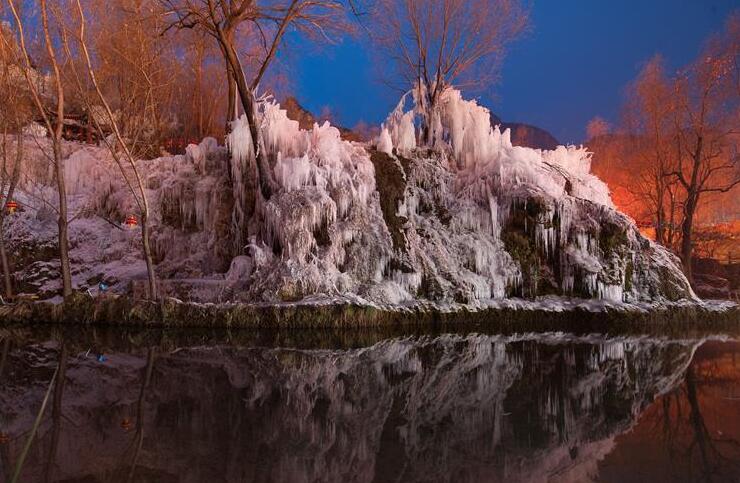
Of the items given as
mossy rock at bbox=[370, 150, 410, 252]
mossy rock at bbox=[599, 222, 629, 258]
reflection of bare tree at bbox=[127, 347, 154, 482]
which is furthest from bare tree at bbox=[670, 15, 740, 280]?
reflection of bare tree at bbox=[127, 347, 154, 482]

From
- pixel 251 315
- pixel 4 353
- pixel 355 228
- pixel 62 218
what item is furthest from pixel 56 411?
pixel 355 228

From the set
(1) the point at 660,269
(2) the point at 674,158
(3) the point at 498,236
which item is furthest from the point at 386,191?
(2) the point at 674,158

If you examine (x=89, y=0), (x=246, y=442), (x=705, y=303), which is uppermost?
(x=89, y=0)

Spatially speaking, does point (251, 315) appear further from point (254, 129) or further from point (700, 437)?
point (700, 437)

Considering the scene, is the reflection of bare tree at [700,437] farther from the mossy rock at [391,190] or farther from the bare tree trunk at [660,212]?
the bare tree trunk at [660,212]

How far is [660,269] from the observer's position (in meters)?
14.9

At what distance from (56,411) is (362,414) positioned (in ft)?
9.49

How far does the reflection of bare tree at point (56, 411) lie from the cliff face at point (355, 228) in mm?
5134

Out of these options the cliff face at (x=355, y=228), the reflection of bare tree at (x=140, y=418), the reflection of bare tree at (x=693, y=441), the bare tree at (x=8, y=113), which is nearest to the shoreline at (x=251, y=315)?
the cliff face at (x=355, y=228)

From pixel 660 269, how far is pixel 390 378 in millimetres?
11763

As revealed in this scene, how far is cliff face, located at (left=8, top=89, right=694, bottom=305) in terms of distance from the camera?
12555 millimetres

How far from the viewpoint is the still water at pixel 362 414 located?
3609 mm

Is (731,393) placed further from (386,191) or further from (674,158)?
(674,158)

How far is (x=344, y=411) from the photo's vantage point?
5047mm
